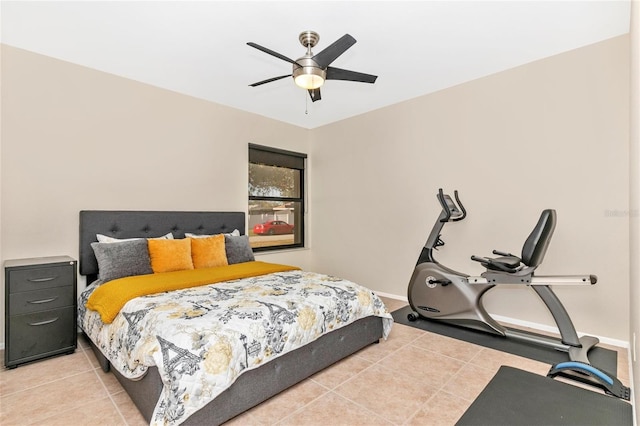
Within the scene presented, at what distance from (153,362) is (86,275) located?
7.41ft

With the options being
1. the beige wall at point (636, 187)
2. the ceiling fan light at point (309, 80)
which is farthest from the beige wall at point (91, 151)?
the beige wall at point (636, 187)

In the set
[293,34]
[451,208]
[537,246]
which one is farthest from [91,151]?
[537,246]

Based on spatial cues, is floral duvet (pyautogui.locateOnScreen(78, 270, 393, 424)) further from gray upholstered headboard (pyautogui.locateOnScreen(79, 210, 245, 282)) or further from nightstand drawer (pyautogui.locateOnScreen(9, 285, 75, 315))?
gray upholstered headboard (pyautogui.locateOnScreen(79, 210, 245, 282))

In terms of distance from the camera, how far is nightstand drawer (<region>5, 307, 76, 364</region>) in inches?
100

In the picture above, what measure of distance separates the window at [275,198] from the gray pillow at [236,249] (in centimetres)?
96

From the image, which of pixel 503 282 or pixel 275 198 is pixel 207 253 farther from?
pixel 503 282

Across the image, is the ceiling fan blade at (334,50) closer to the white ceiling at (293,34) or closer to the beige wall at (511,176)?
the white ceiling at (293,34)

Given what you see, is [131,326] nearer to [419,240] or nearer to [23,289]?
[23,289]

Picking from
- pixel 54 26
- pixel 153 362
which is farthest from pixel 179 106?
pixel 153 362

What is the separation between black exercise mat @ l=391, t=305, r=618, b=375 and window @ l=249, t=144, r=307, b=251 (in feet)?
8.20

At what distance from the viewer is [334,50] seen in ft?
7.71

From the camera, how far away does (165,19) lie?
2570mm

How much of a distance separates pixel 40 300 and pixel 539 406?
3503 millimetres

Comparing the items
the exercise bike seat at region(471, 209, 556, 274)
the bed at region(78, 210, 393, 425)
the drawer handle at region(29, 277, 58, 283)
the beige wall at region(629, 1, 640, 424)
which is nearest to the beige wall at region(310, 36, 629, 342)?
the exercise bike seat at region(471, 209, 556, 274)
